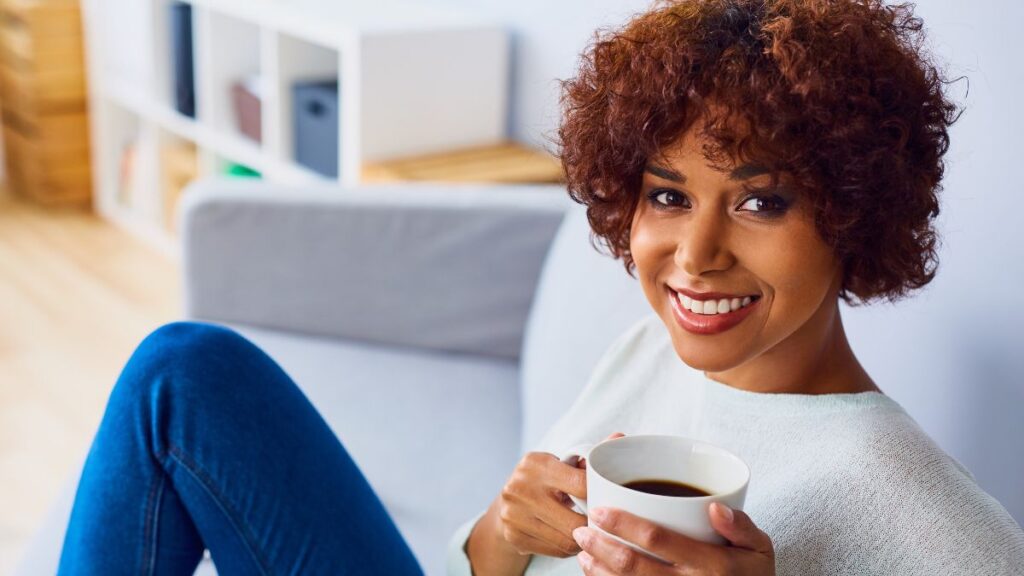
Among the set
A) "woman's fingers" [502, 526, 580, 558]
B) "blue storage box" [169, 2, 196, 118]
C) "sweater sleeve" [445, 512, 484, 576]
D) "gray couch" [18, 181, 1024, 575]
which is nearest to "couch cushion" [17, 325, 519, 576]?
"gray couch" [18, 181, 1024, 575]

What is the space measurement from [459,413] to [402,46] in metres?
1.00

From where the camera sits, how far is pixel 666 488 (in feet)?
2.67

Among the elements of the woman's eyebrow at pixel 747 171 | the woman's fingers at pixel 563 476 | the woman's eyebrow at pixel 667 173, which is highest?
the woman's eyebrow at pixel 747 171

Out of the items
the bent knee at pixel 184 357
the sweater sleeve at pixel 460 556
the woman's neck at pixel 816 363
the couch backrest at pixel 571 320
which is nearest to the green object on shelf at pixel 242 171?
the couch backrest at pixel 571 320

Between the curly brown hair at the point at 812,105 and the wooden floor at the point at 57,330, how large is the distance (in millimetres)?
1462

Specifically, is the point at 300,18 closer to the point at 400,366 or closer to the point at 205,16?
the point at 205,16

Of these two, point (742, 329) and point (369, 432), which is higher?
point (742, 329)

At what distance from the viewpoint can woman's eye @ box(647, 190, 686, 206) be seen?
3.11 feet

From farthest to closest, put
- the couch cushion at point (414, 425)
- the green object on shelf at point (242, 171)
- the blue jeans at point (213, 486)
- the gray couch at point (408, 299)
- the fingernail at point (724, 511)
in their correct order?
1. the green object on shelf at point (242, 171)
2. the gray couch at point (408, 299)
3. the couch cushion at point (414, 425)
4. the blue jeans at point (213, 486)
5. the fingernail at point (724, 511)

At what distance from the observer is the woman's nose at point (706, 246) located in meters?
0.90

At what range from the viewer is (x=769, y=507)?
3.09 ft

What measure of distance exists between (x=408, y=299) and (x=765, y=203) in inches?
44.3

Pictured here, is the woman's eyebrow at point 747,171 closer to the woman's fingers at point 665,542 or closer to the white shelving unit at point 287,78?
the woman's fingers at point 665,542

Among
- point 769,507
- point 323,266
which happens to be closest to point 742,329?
point 769,507
